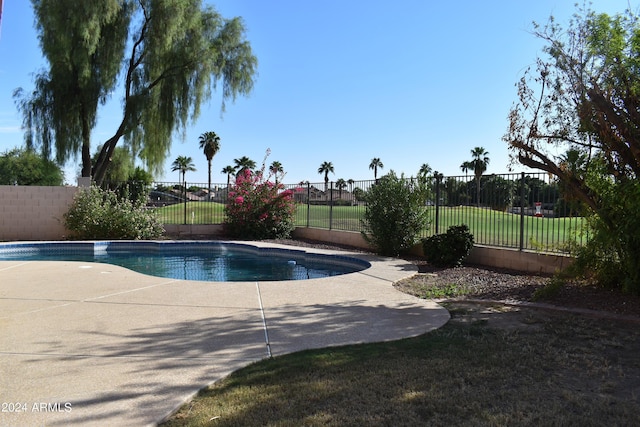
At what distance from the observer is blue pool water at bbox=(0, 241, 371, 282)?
35.6 feet

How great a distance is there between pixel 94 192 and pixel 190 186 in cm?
349

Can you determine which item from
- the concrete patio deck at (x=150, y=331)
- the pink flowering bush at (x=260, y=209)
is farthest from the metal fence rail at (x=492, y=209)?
the concrete patio deck at (x=150, y=331)

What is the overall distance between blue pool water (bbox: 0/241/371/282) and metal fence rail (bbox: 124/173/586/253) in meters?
2.05

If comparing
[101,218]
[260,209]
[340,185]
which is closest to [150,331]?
[340,185]

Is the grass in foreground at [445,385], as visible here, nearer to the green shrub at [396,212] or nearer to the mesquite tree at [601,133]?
the mesquite tree at [601,133]

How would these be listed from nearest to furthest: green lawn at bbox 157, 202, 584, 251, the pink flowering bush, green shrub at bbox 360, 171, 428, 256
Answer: green lawn at bbox 157, 202, 584, 251, green shrub at bbox 360, 171, 428, 256, the pink flowering bush

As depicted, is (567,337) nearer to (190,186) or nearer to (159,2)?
(190,186)

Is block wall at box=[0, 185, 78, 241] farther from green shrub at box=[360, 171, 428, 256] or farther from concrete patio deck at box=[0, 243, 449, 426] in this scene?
green shrub at box=[360, 171, 428, 256]

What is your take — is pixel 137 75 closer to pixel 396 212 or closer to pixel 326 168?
pixel 396 212

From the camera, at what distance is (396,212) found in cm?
1142

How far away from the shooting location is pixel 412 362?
3885mm

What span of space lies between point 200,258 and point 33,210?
743cm

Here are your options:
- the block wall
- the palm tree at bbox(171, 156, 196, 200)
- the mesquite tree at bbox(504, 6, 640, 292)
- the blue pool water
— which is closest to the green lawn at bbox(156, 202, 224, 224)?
the blue pool water

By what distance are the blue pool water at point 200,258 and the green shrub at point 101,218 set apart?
1.10m
